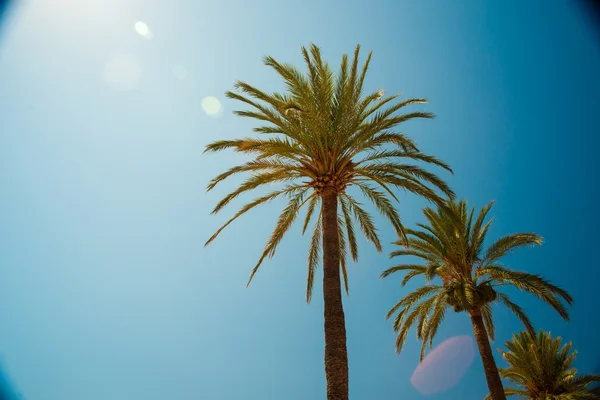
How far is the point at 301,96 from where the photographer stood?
11.6 metres

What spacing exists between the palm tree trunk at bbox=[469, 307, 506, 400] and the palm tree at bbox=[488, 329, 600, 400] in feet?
20.9

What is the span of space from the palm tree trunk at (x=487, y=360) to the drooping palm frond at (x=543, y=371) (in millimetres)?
6423

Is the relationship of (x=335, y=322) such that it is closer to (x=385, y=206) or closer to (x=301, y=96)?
(x=385, y=206)

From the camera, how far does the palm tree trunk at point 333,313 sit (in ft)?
29.6

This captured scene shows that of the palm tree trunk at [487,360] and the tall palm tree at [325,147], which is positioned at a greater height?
the tall palm tree at [325,147]

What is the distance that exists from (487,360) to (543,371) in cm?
873

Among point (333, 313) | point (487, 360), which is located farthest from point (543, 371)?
point (333, 313)

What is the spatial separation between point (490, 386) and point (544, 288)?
5093 millimetres

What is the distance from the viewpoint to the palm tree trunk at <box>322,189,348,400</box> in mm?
9014

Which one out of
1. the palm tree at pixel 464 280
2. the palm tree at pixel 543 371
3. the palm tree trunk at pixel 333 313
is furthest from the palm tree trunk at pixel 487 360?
the palm tree trunk at pixel 333 313

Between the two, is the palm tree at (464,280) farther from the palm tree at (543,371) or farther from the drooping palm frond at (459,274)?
the palm tree at (543,371)

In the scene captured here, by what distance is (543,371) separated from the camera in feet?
72.6

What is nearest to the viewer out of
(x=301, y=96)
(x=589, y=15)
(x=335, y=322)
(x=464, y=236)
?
(x=589, y=15)

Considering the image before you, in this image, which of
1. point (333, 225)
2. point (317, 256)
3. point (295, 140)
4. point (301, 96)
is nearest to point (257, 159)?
point (295, 140)
